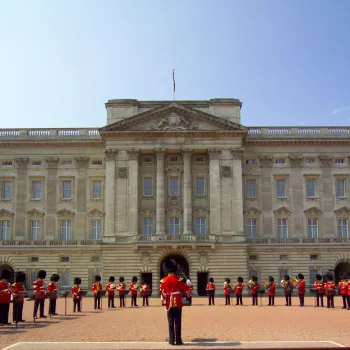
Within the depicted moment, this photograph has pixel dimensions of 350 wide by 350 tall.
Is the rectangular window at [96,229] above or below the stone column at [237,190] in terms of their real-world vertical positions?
below

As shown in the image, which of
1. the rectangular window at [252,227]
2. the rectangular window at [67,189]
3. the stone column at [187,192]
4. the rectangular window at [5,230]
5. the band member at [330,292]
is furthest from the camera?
the rectangular window at [67,189]

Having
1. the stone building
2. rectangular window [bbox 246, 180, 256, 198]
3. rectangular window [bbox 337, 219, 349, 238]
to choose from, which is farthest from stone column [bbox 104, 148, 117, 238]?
rectangular window [bbox 337, 219, 349, 238]

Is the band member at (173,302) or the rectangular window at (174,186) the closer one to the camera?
the band member at (173,302)

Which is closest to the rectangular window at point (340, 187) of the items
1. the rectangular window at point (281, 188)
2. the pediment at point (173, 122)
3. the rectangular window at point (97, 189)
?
the rectangular window at point (281, 188)

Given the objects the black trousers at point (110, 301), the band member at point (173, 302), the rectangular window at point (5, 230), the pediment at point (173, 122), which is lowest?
the black trousers at point (110, 301)

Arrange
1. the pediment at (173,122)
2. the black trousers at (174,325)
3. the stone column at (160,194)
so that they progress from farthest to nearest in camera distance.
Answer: the pediment at (173,122), the stone column at (160,194), the black trousers at (174,325)

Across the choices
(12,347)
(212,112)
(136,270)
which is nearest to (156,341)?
(12,347)

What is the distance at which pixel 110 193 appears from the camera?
161 ft

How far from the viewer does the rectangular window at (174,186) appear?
50.6 meters

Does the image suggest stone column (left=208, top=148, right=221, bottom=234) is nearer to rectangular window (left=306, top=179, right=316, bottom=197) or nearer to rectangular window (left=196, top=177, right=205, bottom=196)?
rectangular window (left=196, top=177, right=205, bottom=196)

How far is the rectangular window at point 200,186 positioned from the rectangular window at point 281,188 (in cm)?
691

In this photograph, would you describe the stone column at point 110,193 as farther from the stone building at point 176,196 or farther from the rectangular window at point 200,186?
the rectangular window at point 200,186

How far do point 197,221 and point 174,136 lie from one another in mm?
7658

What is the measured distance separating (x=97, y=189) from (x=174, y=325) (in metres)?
37.9
